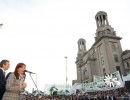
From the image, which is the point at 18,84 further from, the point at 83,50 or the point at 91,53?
the point at 83,50

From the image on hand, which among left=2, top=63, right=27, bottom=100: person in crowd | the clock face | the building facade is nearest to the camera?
left=2, top=63, right=27, bottom=100: person in crowd

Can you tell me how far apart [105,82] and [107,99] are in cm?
367

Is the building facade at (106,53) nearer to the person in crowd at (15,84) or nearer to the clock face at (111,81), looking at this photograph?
the clock face at (111,81)

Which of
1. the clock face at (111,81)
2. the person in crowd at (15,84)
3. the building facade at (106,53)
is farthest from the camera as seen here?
the building facade at (106,53)

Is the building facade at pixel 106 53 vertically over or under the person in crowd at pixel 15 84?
over

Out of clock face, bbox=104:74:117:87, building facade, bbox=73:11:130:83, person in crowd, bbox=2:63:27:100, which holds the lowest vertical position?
person in crowd, bbox=2:63:27:100

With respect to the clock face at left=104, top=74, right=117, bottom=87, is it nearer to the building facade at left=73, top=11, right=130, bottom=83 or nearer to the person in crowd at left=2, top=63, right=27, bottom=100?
the building facade at left=73, top=11, right=130, bottom=83

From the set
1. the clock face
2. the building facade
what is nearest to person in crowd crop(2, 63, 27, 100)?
the clock face

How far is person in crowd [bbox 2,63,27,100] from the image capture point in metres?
3.55

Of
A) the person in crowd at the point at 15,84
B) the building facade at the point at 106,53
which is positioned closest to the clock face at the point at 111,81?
the building facade at the point at 106,53

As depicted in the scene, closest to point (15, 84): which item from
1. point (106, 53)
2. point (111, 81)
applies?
point (111, 81)

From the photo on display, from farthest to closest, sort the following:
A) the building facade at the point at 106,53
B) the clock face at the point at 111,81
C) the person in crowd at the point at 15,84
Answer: the building facade at the point at 106,53
the clock face at the point at 111,81
the person in crowd at the point at 15,84

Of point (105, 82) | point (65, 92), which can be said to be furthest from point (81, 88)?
point (105, 82)

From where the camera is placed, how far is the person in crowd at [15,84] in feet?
11.7
